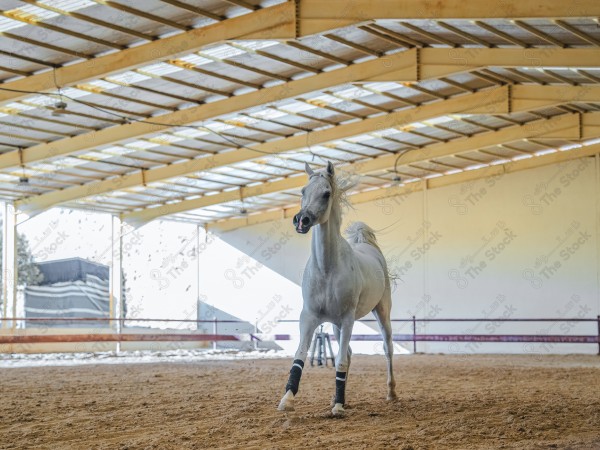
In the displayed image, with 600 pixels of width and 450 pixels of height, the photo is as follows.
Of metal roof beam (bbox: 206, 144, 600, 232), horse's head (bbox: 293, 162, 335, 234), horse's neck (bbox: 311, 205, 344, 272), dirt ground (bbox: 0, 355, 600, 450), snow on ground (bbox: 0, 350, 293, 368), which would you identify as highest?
metal roof beam (bbox: 206, 144, 600, 232)

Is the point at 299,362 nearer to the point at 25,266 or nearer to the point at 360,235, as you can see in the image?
the point at 360,235

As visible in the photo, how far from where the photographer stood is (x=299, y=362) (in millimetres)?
7770

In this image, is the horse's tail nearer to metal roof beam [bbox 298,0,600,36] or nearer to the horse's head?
the horse's head

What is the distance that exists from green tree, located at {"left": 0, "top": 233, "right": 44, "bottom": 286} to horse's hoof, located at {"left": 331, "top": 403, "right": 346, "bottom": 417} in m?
27.1

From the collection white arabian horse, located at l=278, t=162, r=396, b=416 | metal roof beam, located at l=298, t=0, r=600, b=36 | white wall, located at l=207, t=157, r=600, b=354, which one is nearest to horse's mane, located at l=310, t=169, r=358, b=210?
white arabian horse, located at l=278, t=162, r=396, b=416

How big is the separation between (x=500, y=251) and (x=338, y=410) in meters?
22.8

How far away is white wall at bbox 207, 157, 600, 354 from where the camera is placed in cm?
2758

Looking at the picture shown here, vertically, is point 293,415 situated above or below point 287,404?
below

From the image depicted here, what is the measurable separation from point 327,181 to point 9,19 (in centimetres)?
923

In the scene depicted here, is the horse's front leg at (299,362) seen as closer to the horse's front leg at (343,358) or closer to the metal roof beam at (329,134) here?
the horse's front leg at (343,358)

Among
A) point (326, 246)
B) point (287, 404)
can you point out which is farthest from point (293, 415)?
point (326, 246)

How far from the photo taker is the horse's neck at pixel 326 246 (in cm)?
789

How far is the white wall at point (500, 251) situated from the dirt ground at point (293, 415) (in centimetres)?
1498

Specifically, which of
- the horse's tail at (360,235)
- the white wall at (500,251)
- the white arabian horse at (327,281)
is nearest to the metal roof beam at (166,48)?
the horse's tail at (360,235)
